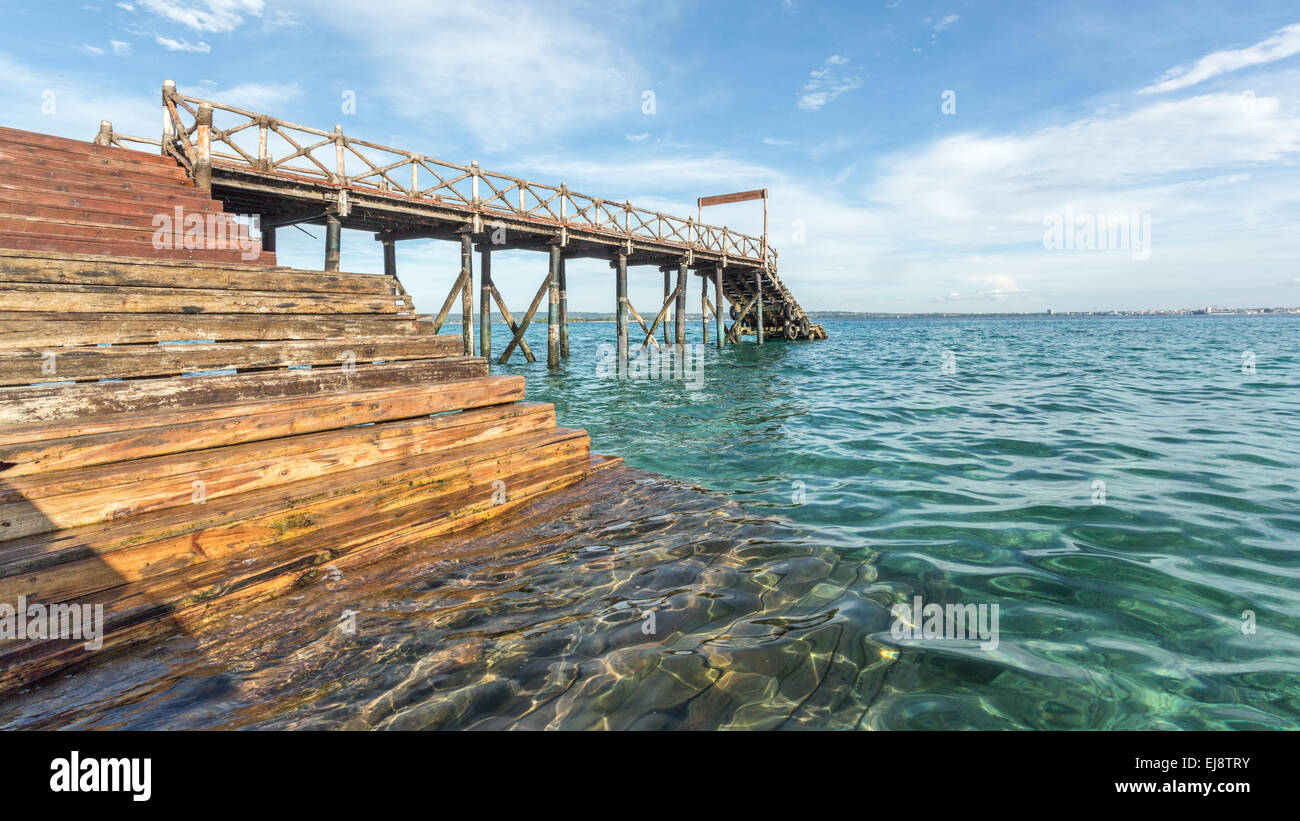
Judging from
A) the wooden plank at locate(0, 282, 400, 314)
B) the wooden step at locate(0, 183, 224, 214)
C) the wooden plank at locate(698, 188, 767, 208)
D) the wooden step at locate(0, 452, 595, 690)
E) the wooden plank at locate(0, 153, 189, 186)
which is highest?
the wooden plank at locate(698, 188, 767, 208)

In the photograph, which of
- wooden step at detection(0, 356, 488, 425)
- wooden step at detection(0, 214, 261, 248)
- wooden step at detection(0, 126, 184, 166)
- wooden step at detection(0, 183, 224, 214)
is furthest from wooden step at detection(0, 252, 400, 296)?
wooden step at detection(0, 126, 184, 166)

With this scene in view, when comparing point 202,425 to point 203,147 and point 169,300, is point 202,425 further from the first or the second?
point 203,147

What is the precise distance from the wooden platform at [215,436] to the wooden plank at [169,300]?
0.01 metres

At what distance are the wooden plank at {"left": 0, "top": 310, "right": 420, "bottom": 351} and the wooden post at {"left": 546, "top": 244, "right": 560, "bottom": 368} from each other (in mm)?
13676

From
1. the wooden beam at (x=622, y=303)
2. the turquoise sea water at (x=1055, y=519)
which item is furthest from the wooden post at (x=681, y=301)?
the turquoise sea water at (x=1055, y=519)

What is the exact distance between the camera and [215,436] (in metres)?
3.52

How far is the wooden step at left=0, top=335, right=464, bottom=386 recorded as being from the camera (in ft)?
11.2

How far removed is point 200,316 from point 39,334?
950mm

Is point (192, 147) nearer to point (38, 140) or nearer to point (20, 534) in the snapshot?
point (38, 140)

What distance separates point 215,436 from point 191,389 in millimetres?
570

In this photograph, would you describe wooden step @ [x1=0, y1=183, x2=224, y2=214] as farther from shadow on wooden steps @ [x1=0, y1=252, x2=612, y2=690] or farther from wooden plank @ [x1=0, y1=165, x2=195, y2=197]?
shadow on wooden steps @ [x1=0, y1=252, x2=612, y2=690]
